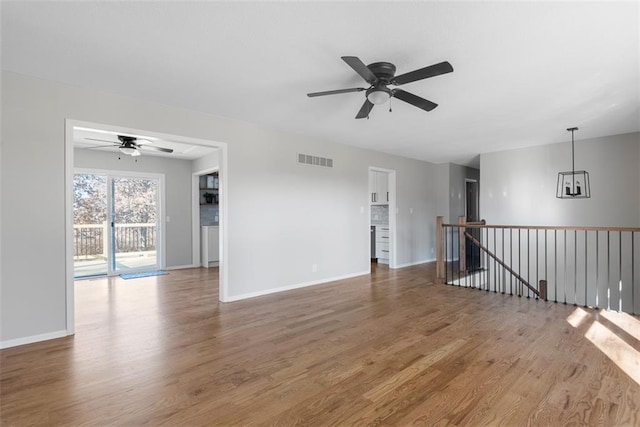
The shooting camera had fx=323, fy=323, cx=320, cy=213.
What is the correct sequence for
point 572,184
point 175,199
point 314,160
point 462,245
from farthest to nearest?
point 175,199
point 462,245
point 572,184
point 314,160

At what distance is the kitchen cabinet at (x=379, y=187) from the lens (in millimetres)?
7535

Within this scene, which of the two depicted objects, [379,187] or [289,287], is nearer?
[289,287]

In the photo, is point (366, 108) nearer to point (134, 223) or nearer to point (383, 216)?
point (383, 216)

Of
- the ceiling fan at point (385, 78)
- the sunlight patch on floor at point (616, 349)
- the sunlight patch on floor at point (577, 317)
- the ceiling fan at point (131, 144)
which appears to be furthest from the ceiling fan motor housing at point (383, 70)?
the ceiling fan at point (131, 144)

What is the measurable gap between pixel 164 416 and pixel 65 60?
9.43 ft

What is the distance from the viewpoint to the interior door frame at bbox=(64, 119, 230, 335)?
3.18 m

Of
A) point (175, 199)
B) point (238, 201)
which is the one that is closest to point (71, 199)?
point (238, 201)

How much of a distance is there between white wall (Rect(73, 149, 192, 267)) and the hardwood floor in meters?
2.96

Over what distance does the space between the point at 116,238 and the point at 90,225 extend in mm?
499

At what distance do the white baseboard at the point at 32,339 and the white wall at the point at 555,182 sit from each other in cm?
735

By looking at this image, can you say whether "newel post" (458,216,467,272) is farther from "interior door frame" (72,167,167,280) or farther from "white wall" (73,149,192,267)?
"interior door frame" (72,167,167,280)

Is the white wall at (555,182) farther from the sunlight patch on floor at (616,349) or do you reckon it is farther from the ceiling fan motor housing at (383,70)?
the ceiling fan motor housing at (383,70)

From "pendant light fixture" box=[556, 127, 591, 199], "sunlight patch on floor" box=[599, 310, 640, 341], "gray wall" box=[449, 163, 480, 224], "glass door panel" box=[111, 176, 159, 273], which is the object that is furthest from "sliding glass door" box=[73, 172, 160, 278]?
"pendant light fixture" box=[556, 127, 591, 199]

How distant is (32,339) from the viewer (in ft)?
9.80
